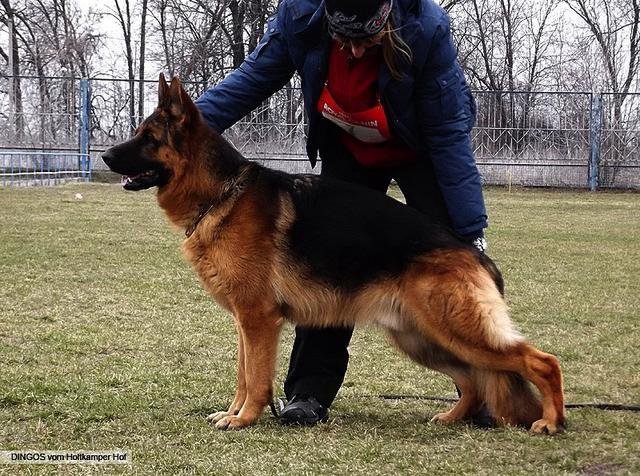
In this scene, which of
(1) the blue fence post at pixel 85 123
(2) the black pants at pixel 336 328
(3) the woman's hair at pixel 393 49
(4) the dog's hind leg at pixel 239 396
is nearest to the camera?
(3) the woman's hair at pixel 393 49

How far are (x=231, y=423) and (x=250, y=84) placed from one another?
1786 millimetres

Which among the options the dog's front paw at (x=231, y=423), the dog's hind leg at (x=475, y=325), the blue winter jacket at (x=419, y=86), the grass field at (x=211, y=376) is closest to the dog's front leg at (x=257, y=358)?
the dog's front paw at (x=231, y=423)

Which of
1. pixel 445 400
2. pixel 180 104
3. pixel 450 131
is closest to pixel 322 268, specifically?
pixel 450 131

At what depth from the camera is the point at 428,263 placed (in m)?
3.67

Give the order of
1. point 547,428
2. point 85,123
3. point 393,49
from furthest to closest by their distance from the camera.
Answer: point 85,123
point 393,49
point 547,428

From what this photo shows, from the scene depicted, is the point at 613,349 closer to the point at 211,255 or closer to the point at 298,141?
the point at 211,255

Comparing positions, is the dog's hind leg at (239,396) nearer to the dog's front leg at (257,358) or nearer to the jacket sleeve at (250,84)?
the dog's front leg at (257,358)

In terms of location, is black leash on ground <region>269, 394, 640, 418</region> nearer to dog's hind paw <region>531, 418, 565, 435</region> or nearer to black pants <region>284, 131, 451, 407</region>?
black pants <region>284, 131, 451, 407</region>

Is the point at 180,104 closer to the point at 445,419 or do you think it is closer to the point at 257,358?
the point at 257,358

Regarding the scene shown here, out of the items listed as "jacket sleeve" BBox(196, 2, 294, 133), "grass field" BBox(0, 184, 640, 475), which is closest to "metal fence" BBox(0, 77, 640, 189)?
"grass field" BBox(0, 184, 640, 475)

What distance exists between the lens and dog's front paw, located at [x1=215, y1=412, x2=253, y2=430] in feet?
12.3

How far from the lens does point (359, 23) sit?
3.60m

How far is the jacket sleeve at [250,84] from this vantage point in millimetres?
4250

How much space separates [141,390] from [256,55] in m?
1.93
